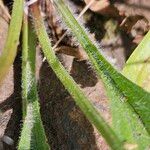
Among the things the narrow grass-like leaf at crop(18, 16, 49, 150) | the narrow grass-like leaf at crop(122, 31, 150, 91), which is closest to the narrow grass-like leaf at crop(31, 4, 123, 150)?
the narrow grass-like leaf at crop(18, 16, 49, 150)

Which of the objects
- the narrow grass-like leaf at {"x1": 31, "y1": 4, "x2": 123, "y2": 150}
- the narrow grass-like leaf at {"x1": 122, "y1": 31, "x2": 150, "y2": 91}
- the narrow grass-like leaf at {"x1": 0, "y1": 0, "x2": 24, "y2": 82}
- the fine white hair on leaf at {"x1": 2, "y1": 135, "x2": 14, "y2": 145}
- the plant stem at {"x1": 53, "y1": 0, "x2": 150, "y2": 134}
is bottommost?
the narrow grass-like leaf at {"x1": 122, "y1": 31, "x2": 150, "y2": 91}

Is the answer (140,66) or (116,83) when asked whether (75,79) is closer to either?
(140,66)

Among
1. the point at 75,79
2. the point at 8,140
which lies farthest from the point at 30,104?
the point at 75,79

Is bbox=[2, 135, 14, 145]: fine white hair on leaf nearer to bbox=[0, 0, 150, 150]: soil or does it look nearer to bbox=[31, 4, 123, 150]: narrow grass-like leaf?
bbox=[0, 0, 150, 150]: soil

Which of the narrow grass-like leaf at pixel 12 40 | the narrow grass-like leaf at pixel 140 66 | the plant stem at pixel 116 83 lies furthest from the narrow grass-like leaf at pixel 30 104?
the narrow grass-like leaf at pixel 140 66

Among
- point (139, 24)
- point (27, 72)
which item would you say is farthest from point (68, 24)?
point (139, 24)

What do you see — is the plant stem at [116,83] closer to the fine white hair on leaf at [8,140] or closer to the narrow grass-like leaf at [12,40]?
the narrow grass-like leaf at [12,40]
